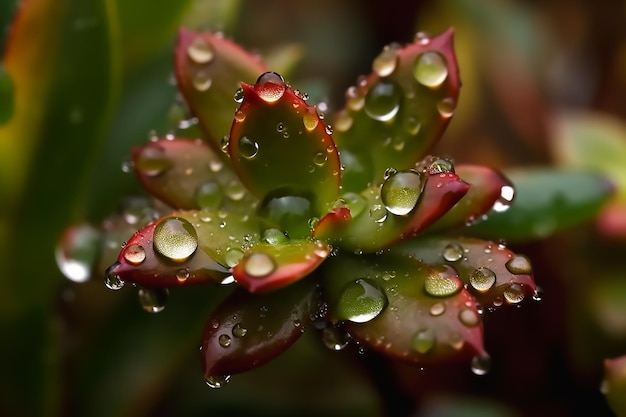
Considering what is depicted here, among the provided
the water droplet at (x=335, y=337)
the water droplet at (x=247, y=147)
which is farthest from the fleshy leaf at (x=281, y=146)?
the water droplet at (x=335, y=337)

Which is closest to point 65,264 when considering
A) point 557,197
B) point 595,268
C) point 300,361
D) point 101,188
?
point 101,188

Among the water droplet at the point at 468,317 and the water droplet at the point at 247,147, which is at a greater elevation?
the water droplet at the point at 247,147

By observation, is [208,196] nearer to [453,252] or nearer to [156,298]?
[156,298]

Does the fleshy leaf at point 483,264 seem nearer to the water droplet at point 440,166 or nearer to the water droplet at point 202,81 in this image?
the water droplet at point 440,166

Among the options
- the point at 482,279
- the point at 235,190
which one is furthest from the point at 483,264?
the point at 235,190

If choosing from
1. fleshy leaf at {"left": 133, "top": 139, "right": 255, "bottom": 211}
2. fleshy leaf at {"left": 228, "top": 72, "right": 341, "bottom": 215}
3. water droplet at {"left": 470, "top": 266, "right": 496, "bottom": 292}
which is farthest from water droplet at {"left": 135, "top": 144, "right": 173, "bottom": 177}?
water droplet at {"left": 470, "top": 266, "right": 496, "bottom": 292}

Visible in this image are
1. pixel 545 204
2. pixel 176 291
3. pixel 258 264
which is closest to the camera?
pixel 258 264

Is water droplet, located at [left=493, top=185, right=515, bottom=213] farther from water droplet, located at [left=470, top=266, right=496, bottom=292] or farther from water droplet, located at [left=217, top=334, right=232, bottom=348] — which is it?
water droplet, located at [left=217, top=334, right=232, bottom=348]

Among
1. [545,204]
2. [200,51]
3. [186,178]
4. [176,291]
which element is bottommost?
[176,291]
